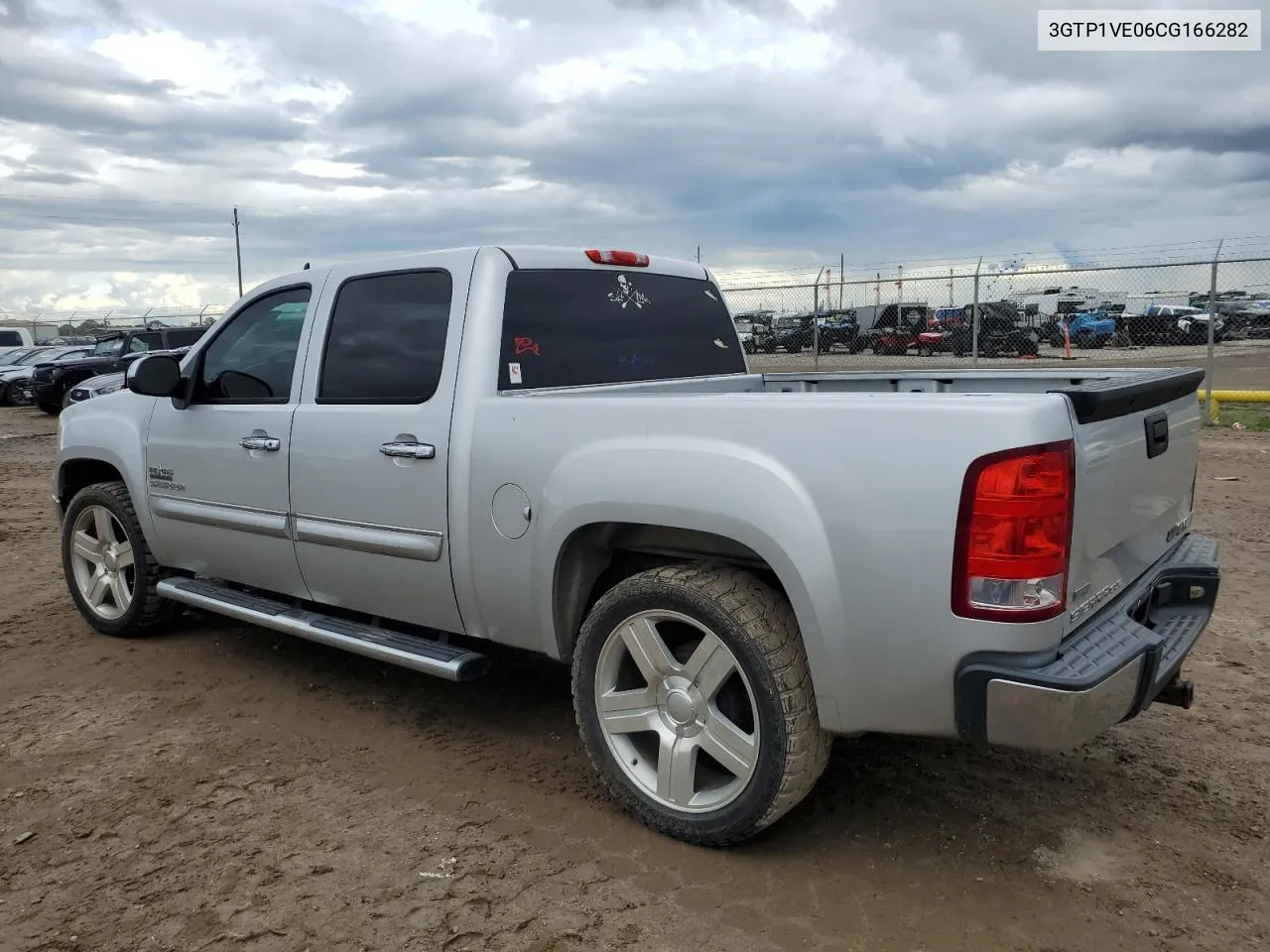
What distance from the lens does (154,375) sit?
455 centimetres

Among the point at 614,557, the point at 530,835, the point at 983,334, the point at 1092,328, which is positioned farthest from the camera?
the point at 1092,328

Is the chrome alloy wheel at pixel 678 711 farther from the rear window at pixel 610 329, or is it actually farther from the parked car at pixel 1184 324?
the parked car at pixel 1184 324

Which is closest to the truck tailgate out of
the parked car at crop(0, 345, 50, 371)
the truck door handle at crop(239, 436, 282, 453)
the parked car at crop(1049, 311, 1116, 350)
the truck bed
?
the truck bed

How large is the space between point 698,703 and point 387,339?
192 cm

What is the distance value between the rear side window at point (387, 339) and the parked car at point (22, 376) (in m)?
21.2

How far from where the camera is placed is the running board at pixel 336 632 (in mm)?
3686

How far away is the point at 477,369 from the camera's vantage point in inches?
144

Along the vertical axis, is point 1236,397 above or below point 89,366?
below

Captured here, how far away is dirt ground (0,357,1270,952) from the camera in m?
2.78

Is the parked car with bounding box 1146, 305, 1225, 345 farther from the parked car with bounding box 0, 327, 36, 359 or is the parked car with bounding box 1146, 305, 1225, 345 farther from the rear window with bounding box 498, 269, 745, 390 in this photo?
the parked car with bounding box 0, 327, 36, 359

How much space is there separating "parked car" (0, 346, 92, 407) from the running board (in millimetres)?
20382

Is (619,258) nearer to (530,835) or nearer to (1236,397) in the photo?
(530,835)

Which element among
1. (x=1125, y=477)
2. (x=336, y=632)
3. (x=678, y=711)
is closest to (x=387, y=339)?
(x=336, y=632)

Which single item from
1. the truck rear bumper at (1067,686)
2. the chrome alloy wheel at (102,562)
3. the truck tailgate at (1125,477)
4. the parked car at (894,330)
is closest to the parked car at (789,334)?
the parked car at (894,330)
